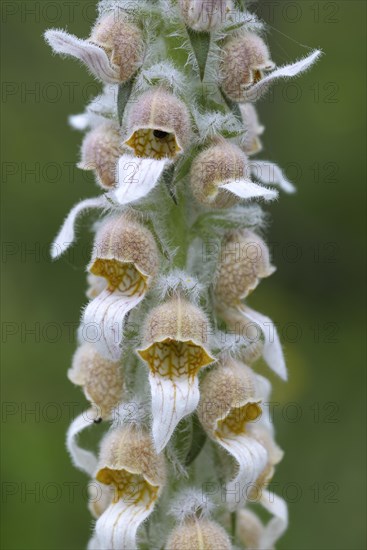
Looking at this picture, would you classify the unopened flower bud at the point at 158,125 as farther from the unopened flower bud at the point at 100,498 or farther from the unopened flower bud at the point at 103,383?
the unopened flower bud at the point at 100,498

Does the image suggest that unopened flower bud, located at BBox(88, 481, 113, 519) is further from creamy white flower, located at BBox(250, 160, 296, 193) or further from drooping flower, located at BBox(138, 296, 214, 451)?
creamy white flower, located at BBox(250, 160, 296, 193)

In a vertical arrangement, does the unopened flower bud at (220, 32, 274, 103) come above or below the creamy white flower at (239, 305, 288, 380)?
above

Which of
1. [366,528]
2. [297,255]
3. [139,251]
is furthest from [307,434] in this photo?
[139,251]

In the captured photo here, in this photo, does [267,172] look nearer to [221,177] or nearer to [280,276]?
[221,177]

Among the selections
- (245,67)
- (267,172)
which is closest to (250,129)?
(267,172)

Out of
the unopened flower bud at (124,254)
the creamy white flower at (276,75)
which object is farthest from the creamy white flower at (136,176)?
the creamy white flower at (276,75)

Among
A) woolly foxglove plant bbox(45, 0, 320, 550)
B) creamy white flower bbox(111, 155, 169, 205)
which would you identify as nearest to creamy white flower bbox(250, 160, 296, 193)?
woolly foxglove plant bbox(45, 0, 320, 550)
